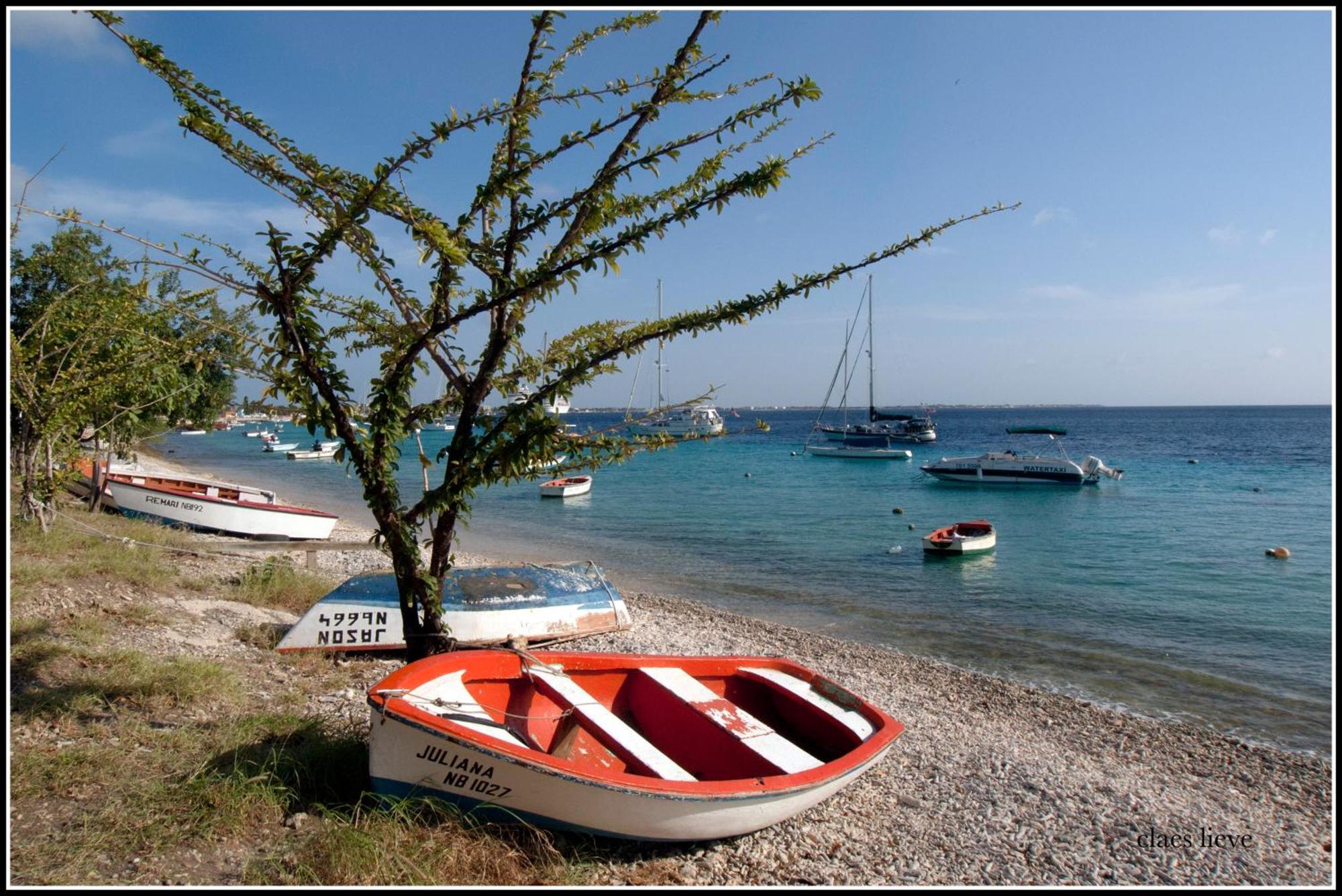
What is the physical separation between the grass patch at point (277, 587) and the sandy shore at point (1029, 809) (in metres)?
2.98

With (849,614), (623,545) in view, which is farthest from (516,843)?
(623,545)

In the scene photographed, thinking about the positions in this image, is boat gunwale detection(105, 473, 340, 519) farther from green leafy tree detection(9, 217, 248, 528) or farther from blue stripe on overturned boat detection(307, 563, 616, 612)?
blue stripe on overturned boat detection(307, 563, 616, 612)

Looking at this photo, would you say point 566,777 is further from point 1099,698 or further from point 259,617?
point 1099,698

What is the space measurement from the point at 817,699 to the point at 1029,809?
2096 millimetres

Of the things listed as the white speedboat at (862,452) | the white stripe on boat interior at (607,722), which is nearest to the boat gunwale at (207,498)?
the white stripe on boat interior at (607,722)

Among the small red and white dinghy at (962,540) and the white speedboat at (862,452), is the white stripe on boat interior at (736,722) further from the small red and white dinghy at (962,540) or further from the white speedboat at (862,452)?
the white speedboat at (862,452)

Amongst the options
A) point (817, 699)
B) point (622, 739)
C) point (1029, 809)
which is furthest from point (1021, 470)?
point (622, 739)

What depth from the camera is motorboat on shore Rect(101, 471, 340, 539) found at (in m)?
17.1

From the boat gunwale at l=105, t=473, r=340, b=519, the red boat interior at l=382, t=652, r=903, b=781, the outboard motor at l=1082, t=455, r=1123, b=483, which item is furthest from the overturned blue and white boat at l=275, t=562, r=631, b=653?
the outboard motor at l=1082, t=455, r=1123, b=483

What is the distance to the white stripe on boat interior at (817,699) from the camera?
20.0 ft

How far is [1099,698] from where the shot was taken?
1067cm

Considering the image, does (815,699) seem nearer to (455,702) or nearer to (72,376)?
(455,702)

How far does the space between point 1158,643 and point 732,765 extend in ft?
36.4

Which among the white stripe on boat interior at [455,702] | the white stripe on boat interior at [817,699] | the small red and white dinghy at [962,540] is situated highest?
the white stripe on boat interior at [455,702]
